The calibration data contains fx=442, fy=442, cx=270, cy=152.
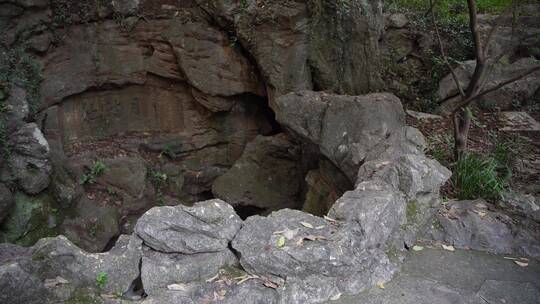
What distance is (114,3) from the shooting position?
8234mm

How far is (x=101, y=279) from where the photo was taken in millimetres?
2918

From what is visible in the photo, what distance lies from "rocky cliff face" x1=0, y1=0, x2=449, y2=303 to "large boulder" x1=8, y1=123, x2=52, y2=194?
0.02m

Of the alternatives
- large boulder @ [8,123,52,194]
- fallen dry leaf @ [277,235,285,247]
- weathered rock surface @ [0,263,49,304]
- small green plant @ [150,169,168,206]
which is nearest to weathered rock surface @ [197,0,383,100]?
small green plant @ [150,169,168,206]

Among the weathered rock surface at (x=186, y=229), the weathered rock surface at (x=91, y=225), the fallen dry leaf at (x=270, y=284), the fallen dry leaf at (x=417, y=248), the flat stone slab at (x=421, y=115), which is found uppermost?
the weathered rock surface at (x=186, y=229)

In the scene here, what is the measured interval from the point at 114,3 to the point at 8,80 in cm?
238

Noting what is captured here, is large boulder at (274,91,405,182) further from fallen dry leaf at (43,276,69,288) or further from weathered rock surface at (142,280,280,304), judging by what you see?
fallen dry leaf at (43,276,69,288)

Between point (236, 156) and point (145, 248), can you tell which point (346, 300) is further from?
point (236, 156)

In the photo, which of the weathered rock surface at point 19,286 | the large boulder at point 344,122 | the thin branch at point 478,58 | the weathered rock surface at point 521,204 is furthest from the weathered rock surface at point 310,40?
the weathered rock surface at point 19,286

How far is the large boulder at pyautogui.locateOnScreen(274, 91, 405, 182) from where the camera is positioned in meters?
5.04

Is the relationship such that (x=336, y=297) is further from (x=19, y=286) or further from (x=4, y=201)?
(x=4, y=201)

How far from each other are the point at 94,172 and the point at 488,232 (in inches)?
257

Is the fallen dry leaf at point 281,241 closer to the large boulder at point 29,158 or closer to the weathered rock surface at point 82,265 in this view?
the weathered rock surface at point 82,265

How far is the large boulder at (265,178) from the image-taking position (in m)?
7.85

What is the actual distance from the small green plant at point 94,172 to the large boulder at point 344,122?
155 inches
